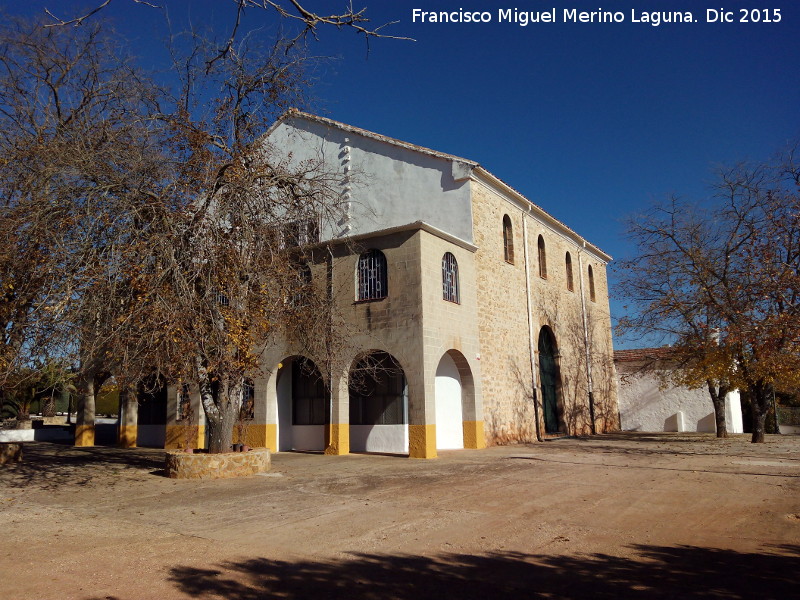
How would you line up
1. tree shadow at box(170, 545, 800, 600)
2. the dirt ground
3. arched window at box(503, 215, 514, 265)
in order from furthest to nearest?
arched window at box(503, 215, 514, 265), the dirt ground, tree shadow at box(170, 545, 800, 600)

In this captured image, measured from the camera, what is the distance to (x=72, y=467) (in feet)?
45.4

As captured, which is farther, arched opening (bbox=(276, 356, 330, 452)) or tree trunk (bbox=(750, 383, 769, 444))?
tree trunk (bbox=(750, 383, 769, 444))

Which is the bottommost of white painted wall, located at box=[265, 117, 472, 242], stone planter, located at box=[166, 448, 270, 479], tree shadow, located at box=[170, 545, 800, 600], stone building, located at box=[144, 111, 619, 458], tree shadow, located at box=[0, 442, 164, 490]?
tree shadow, located at box=[170, 545, 800, 600]

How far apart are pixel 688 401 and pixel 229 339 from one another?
21850 mm

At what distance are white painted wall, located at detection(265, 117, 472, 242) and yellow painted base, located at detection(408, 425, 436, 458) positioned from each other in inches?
212

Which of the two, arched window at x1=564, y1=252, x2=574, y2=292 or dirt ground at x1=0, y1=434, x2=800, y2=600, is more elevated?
arched window at x1=564, y1=252, x2=574, y2=292

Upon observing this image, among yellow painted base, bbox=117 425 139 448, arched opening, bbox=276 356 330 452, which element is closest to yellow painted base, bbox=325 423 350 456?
arched opening, bbox=276 356 330 452

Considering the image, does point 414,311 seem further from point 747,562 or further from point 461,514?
point 747,562

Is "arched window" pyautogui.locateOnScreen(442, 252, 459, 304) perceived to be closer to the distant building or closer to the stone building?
the stone building

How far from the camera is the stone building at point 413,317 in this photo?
15242 mm

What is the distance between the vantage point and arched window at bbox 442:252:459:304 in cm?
1628

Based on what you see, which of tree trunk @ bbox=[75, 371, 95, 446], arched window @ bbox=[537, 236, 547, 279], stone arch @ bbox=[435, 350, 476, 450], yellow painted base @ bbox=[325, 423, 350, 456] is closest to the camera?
yellow painted base @ bbox=[325, 423, 350, 456]

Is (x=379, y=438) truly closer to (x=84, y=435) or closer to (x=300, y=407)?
(x=300, y=407)

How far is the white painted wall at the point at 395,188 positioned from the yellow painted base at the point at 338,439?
203 inches
